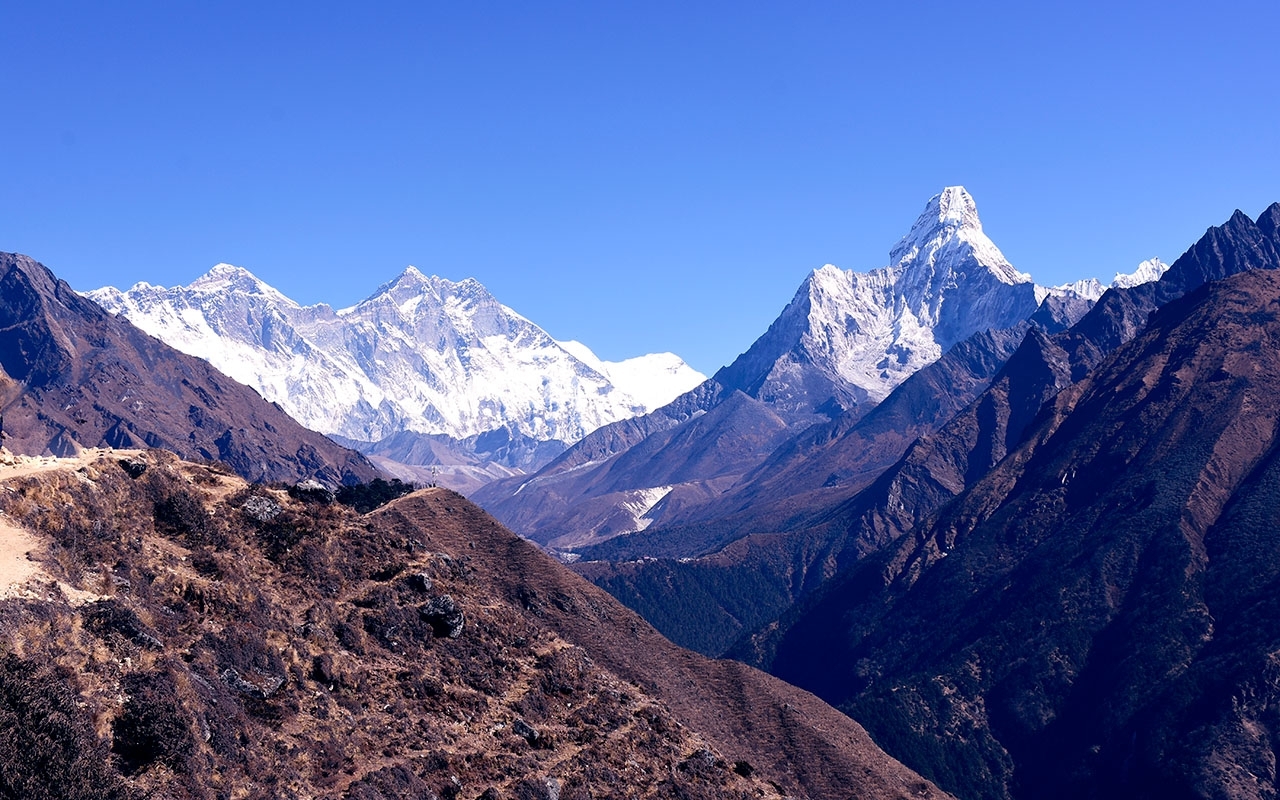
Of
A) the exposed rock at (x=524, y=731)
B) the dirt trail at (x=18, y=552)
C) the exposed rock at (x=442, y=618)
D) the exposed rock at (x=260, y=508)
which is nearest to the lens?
the dirt trail at (x=18, y=552)

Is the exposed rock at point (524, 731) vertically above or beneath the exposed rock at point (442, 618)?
beneath

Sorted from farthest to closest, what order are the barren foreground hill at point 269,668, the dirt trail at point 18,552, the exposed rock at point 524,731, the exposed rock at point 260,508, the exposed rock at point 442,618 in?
the exposed rock at point 442,618 → the exposed rock at point 260,508 → the exposed rock at point 524,731 → the dirt trail at point 18,552 → the barren foreground hill at point 269,668

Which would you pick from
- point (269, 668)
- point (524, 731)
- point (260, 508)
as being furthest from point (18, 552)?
point (524, 731)

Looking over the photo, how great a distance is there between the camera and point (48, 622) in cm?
8244

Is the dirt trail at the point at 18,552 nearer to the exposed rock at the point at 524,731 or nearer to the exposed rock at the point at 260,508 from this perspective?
the exposed rock at the point at 260,508

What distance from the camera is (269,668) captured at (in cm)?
9638

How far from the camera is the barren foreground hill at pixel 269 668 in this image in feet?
258

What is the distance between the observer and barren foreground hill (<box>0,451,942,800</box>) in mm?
78562

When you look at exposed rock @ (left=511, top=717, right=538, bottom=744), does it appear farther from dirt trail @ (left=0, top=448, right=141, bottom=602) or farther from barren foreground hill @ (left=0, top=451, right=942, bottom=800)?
dirt trail @ (left=0, top=448, right=141, bottom=602)

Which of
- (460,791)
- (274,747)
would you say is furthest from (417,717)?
(274,747)

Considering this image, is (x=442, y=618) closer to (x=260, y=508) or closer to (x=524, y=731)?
(x=524, y=731)

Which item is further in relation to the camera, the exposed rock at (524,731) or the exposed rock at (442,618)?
the exposed rock at (442,618)

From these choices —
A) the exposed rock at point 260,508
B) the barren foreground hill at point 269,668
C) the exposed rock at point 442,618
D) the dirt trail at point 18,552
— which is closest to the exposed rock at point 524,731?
the barren foreground hill at point 269,668

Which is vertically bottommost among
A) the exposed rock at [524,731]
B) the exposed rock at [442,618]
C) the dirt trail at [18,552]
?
the dirt trail at [18,552]
